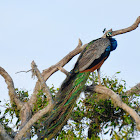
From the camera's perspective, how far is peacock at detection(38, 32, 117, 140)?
693 cm

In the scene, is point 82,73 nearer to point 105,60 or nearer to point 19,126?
point 105,60

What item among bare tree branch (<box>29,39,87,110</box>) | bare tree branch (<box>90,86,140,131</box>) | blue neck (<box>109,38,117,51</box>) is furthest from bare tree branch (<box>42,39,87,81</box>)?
bare tree branch (<box>90,86,140,131</box>)

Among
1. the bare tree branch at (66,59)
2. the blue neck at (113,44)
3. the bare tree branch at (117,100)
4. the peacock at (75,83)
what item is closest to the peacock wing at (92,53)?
the peacock at (75,83)

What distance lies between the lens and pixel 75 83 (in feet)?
24.9

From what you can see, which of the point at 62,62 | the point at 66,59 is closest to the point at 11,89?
the point at 62,62

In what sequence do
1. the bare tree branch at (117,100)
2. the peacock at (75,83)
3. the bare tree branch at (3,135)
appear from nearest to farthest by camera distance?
the bare tree branch at (117,100) → the peacock at (75,83) → the bare tree branch at (3,135)

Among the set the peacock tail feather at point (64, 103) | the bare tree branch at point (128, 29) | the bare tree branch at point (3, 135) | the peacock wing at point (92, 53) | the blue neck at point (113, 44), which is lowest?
the bare tree branch at point (3, 135)

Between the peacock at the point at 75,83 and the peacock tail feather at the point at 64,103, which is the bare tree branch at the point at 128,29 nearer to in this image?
the peacock at the point at 75,83

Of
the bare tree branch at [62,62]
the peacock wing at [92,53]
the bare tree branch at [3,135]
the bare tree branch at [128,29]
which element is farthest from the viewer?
the bare tree branch at [62,62]

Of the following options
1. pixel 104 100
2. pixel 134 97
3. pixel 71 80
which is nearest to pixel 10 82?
pixel 71 80

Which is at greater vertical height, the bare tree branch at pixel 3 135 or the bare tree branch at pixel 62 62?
the bare tree branch at pixel 62 62

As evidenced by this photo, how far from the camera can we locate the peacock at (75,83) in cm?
693

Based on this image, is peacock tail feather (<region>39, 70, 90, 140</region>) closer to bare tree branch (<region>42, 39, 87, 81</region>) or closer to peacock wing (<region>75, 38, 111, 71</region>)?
peacock wing (<region>75, 38, 111, 71</region>)

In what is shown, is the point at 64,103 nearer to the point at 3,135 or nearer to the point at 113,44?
the point at 3,135
